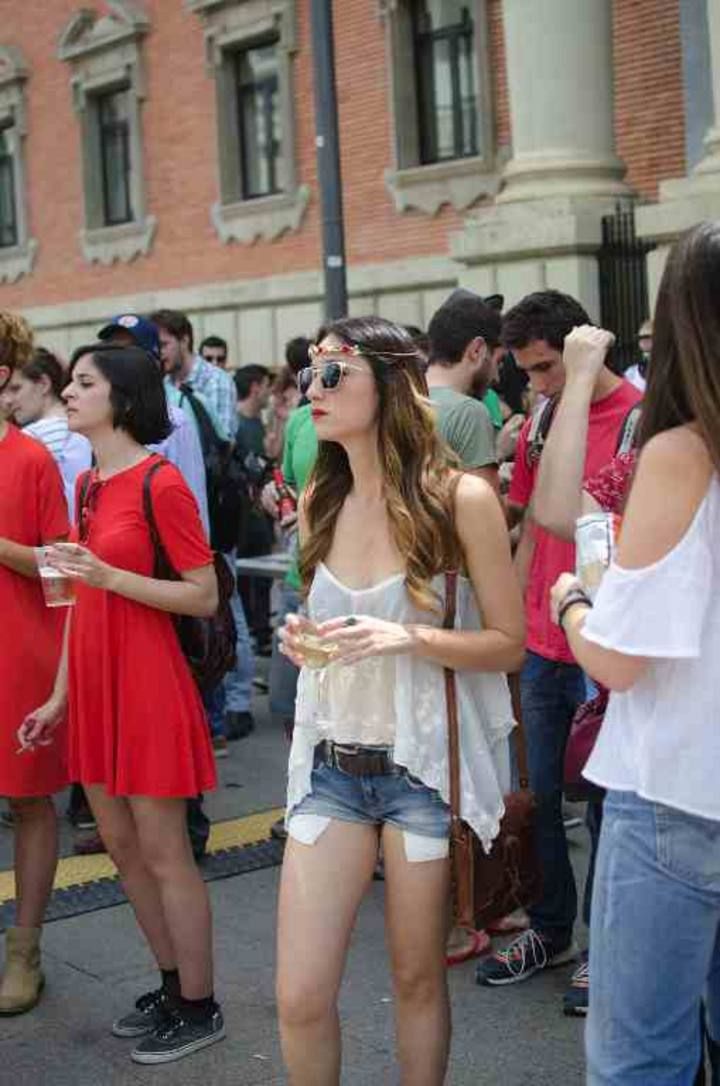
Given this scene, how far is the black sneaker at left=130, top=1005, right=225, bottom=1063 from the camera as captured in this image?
14.4 ft

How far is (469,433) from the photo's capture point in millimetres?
5055

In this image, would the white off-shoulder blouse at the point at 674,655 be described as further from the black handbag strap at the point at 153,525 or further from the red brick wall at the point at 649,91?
the red brick wall at the point at 649,91

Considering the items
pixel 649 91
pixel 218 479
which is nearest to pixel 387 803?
pixel 218 479

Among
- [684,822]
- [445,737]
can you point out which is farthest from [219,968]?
[684,822]

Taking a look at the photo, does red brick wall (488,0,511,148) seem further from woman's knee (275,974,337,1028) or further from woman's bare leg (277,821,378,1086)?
woman's knee (275,974,337,1028)

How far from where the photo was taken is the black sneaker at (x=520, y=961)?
16.2 ft

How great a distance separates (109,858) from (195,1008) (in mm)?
1930

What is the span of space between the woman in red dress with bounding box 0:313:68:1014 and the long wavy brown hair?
4.42 feet

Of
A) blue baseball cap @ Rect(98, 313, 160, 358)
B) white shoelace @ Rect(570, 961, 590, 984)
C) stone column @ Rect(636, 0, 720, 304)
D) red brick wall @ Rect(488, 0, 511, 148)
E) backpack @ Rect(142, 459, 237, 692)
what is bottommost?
white shoelace @ Rect(570, 961, 590, 984)

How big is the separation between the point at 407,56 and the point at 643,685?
15752 mm

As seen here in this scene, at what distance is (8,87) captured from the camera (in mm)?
23562

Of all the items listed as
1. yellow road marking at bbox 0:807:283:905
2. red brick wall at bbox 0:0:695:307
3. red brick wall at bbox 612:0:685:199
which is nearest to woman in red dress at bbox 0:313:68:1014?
yellow road marking at bbox 0:807:283:905

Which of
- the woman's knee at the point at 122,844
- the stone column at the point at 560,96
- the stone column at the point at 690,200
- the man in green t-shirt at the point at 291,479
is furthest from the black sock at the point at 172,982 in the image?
the stone column at the point at 560,96

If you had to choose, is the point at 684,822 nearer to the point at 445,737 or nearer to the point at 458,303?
the point at 445,737
